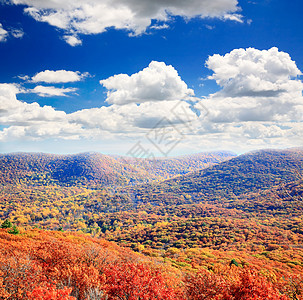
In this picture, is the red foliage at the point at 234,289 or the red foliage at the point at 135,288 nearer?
the red foliage at the point at 234,289

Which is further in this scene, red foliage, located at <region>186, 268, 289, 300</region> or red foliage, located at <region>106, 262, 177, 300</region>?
red foliage, located at <region>106, 262, 177, 300</region>

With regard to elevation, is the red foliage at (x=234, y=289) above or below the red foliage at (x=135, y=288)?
below

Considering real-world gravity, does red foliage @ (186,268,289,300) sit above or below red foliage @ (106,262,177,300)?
below

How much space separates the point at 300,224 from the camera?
173250 millimetres

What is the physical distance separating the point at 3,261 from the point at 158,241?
138 m

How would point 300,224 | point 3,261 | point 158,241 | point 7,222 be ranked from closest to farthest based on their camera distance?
point 3,261 → point 7,222 → point 158,241 → point 300,224

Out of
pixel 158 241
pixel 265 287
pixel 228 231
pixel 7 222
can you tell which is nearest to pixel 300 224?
pixel 228 231

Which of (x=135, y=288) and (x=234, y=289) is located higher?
(x=135, y=288)

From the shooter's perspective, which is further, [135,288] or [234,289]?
[234,289]

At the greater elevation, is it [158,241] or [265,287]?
[265,287]

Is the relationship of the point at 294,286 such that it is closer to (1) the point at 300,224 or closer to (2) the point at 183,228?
(2) the point at 183,228

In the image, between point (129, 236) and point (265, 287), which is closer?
point (265, 287)

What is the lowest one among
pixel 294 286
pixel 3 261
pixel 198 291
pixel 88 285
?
pixel 294 286

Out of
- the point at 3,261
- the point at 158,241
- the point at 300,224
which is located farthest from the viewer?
the point at 300,224
